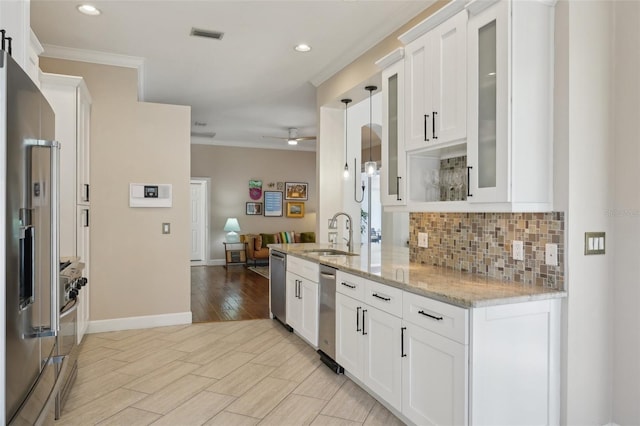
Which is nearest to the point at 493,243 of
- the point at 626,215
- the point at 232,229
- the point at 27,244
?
the point at 626,215

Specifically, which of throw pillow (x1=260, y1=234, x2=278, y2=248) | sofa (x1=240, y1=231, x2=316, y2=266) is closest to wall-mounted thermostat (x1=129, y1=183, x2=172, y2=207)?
sofa (x1=240, y1=231, x2=316, y2=266)

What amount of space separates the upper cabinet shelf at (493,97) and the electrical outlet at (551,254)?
20 cm

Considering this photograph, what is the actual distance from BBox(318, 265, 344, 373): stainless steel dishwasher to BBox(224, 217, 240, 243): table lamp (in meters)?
6.50

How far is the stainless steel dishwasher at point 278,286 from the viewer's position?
179 inches

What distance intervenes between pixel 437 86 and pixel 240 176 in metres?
8.05

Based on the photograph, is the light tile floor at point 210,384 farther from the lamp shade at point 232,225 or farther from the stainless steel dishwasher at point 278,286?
the lamp shade at point 232,225

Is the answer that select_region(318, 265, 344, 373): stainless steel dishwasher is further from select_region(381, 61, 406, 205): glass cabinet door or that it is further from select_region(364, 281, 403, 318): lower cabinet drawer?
select_region(381, 61, 406, 205): glass cabinet door

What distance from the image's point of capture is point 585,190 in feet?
7.37

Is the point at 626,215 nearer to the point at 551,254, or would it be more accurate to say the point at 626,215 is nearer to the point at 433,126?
the point at 551,254

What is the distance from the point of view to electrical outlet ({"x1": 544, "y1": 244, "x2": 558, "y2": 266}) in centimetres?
226

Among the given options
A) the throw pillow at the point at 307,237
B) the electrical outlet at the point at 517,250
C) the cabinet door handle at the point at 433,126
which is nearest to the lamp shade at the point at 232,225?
the throw pillow at the point at 307,237

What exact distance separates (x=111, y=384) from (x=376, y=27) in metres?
3.56

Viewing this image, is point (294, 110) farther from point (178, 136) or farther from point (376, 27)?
point (376, 27)

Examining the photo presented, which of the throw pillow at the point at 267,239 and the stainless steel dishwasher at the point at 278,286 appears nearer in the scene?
the stainless steel dishwasher at the point at 278,286
